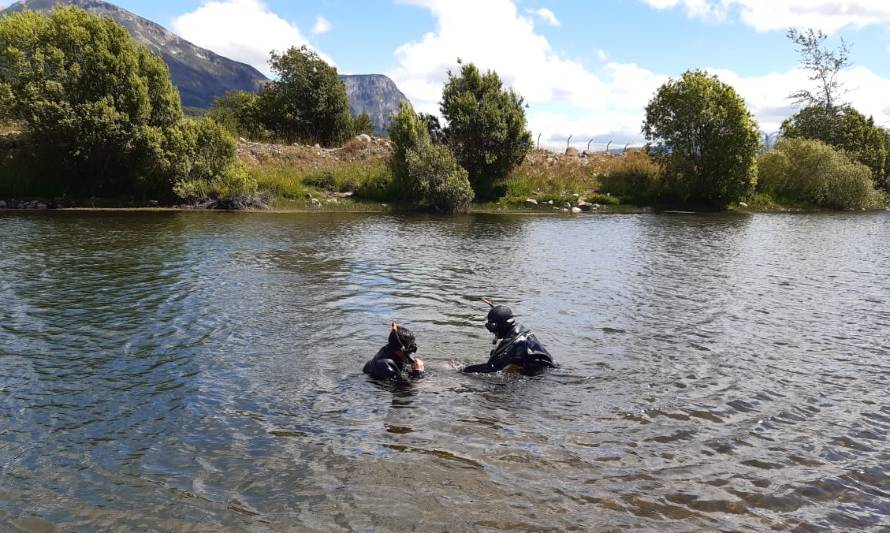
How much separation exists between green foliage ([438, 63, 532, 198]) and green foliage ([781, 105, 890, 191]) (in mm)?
44319

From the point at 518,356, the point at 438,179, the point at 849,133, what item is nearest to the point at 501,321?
the point at 518,356

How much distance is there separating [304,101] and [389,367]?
60818mm

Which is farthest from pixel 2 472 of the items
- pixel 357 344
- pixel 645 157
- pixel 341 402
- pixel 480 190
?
pixel 645 157

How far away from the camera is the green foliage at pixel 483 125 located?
51188 millimetres

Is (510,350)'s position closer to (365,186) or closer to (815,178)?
(365,186)

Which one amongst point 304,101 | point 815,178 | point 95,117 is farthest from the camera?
point 304,101

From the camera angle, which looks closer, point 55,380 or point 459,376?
point 55,380

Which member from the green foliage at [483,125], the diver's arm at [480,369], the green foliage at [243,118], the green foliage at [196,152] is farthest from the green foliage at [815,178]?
the diver's arm at [480,369]

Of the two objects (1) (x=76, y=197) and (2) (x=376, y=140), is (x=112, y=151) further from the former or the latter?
(2) (x=376, y=140)

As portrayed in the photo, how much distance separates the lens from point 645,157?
6306 cm

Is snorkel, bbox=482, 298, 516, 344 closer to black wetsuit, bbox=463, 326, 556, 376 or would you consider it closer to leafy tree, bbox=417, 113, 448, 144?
black wetsuit, bbox=463, 326, 556, 376

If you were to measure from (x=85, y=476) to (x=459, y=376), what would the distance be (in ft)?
20.5

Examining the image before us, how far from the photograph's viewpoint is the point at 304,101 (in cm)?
6594

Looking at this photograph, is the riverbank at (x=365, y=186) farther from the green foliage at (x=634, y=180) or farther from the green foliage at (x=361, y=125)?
the green foliage at (x=361, y=125)
